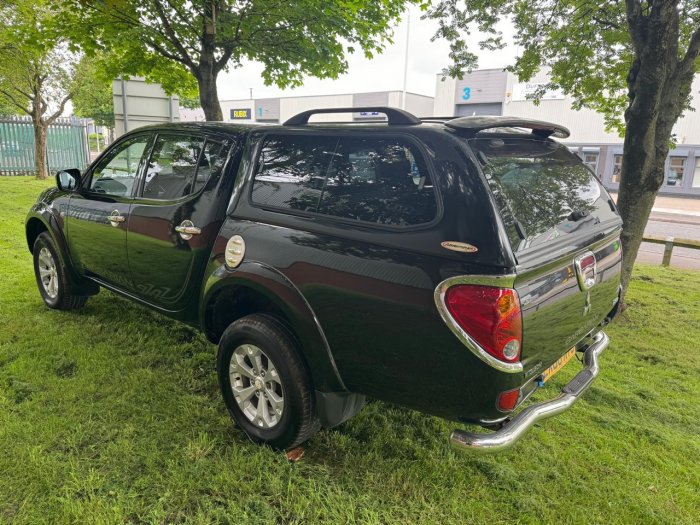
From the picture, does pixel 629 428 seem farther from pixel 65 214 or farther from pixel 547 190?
pixel 65 214

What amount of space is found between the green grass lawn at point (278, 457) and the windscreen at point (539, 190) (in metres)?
1.37

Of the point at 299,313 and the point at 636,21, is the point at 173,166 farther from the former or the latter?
the point at 636,21

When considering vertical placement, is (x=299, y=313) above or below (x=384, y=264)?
below

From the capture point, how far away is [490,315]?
6.84 feet

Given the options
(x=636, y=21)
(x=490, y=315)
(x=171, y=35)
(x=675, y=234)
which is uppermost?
(x=171, y=35)

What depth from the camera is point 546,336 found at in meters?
2.34

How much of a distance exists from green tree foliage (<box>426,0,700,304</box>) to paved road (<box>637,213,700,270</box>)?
10.9ft

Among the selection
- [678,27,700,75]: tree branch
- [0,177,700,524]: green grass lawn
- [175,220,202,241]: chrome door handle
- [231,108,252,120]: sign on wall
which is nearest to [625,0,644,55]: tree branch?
[678,27,700,75]: tree branch

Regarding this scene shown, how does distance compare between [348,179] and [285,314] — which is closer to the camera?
[348,179]

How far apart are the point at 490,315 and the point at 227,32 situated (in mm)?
6484

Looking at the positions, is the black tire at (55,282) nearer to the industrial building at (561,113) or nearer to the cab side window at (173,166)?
the cab side window at (173,166)

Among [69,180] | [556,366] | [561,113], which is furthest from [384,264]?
[561,113]

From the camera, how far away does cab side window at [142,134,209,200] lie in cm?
348

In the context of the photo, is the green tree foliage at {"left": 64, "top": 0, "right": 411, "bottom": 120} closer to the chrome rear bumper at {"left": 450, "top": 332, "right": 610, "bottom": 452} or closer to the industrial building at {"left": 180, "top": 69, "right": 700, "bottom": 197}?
the chrome rear bumper at {"left": 450, "top": 332, "right": 610, "bottom": 452}
